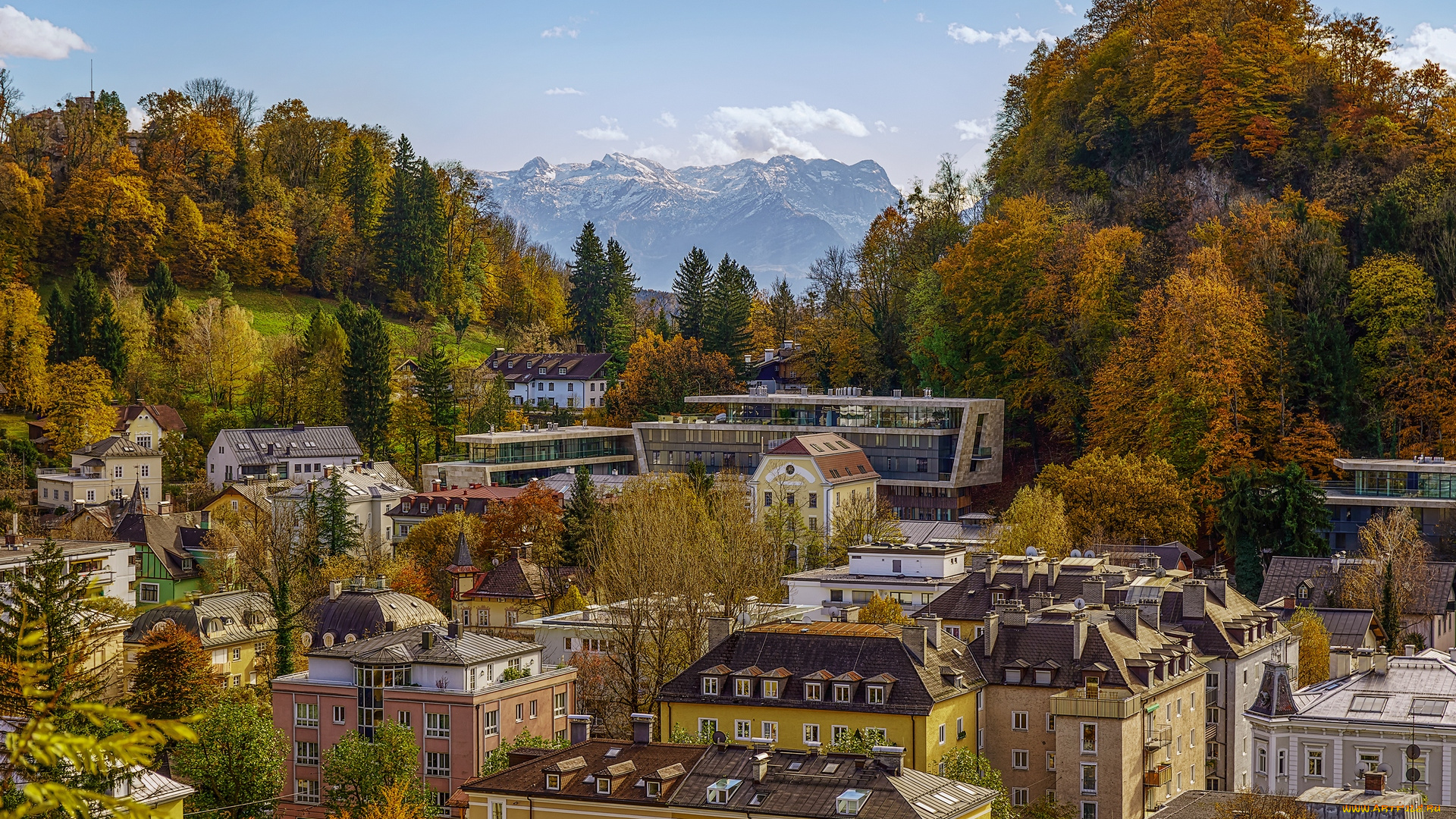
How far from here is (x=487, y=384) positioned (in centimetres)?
11419

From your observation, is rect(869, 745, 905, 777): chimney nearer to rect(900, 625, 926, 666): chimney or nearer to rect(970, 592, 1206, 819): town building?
rect(900, 625, 926, 666): chimney

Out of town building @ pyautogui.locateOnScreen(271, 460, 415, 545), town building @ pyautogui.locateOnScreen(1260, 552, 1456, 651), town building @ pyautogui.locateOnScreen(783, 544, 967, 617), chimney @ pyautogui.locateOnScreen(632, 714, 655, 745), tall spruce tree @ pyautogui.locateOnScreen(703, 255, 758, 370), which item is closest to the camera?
chimney @ pyautogui.locateOnScreen(632, 714, 655, 745)

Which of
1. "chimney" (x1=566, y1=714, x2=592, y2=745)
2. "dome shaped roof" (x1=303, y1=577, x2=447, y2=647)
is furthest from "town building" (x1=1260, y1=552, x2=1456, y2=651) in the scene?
"dome shaped roof" (x1=303, y1=577, x2=447, y2=647)

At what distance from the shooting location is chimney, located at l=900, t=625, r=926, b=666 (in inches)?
1860

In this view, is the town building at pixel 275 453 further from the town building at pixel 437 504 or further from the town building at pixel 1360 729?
the town building at pixel 1360 729

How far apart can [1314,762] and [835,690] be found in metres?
13.1

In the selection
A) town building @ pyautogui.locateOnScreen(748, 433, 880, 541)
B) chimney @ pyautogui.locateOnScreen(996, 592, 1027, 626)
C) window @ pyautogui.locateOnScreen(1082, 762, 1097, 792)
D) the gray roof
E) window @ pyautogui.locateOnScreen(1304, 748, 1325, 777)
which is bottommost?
window @ pyautogui.locateOnScreen(1082, 762, 1097, 792)

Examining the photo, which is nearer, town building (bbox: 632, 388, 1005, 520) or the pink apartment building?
the pink apartment building

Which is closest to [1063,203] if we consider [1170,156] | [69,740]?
[1170,156]

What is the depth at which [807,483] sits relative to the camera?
291ft

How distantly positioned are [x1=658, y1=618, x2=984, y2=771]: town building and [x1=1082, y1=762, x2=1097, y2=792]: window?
3524 millimetres

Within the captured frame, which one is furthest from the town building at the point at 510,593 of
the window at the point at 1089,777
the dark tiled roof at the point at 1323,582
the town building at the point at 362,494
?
the window at the point at 1089,777

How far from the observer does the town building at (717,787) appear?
3631cm

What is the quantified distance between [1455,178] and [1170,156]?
55.5ft
